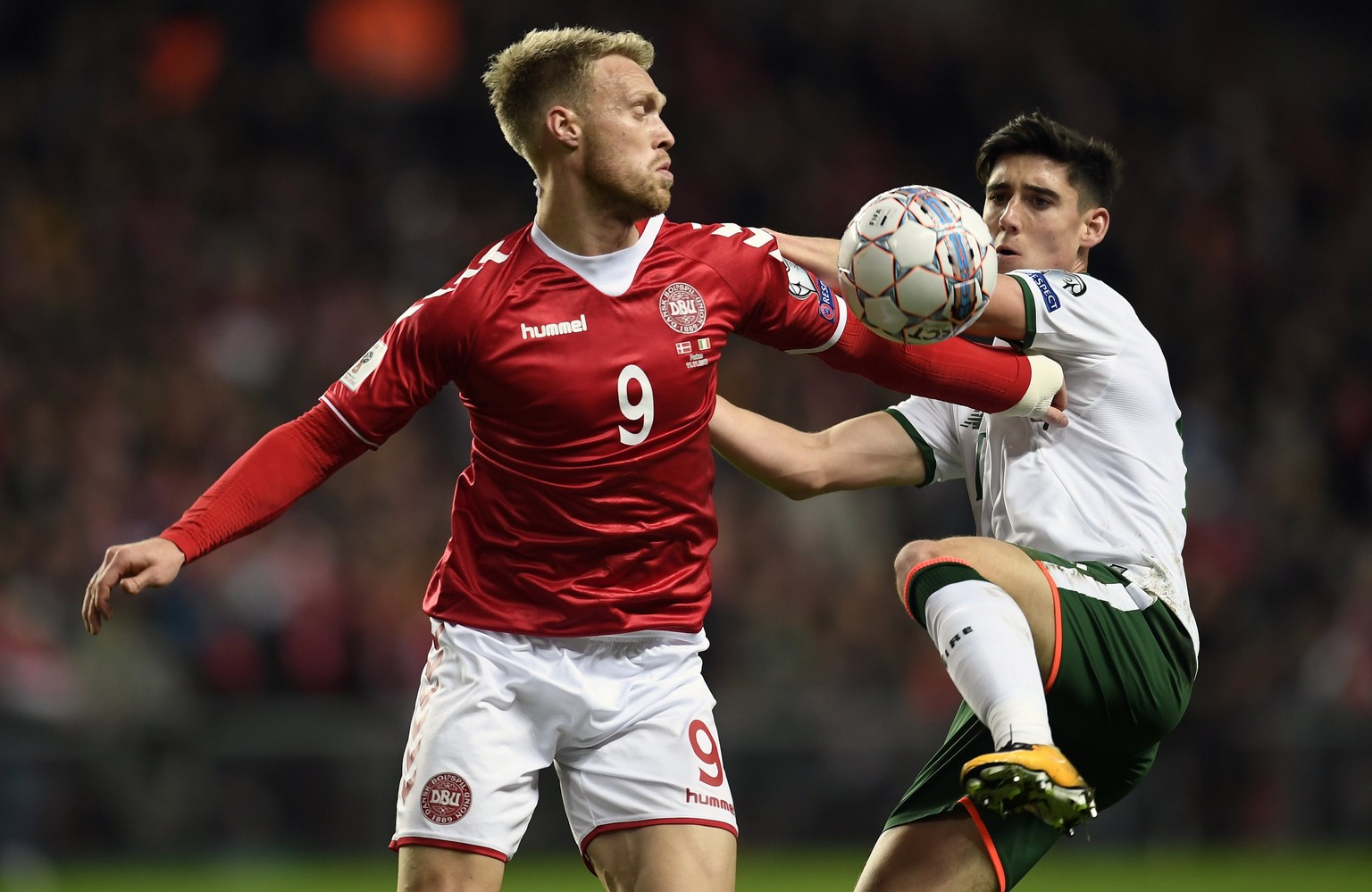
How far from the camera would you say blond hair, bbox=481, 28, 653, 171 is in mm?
4859

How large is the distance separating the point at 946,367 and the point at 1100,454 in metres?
0.53

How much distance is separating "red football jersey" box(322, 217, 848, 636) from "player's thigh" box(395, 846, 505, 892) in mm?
606

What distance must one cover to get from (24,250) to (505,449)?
382 inches

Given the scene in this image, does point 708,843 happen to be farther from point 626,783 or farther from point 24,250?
point 24,250

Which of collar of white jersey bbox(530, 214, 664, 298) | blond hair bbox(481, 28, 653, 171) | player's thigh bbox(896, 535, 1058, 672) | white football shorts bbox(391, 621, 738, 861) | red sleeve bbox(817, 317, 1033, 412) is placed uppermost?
blond hair bbox(481, 28, 653, 171)

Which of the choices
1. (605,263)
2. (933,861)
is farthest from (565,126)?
(933,861)

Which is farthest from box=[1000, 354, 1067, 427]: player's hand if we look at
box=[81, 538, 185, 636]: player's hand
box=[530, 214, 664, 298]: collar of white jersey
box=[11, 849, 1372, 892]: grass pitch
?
box=[11, 849, 1372, 892]: grass pitch

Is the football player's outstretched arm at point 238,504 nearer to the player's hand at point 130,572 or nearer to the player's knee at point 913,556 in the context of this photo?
the player's hand at point 130,572

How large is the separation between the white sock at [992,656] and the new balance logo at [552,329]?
1169 millimetres

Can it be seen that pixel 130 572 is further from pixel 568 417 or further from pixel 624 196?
pixel 624 196

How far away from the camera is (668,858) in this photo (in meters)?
4.55

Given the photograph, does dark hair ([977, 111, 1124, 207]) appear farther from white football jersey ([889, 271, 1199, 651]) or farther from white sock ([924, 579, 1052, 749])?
white sock ([924, 579, 1052, 749])

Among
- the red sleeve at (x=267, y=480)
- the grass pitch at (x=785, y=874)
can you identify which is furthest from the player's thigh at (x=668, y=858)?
the grass pitch at (x=785, y=874)

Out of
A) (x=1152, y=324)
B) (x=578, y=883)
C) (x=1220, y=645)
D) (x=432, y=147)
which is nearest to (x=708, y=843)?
(x=578, y=883)
